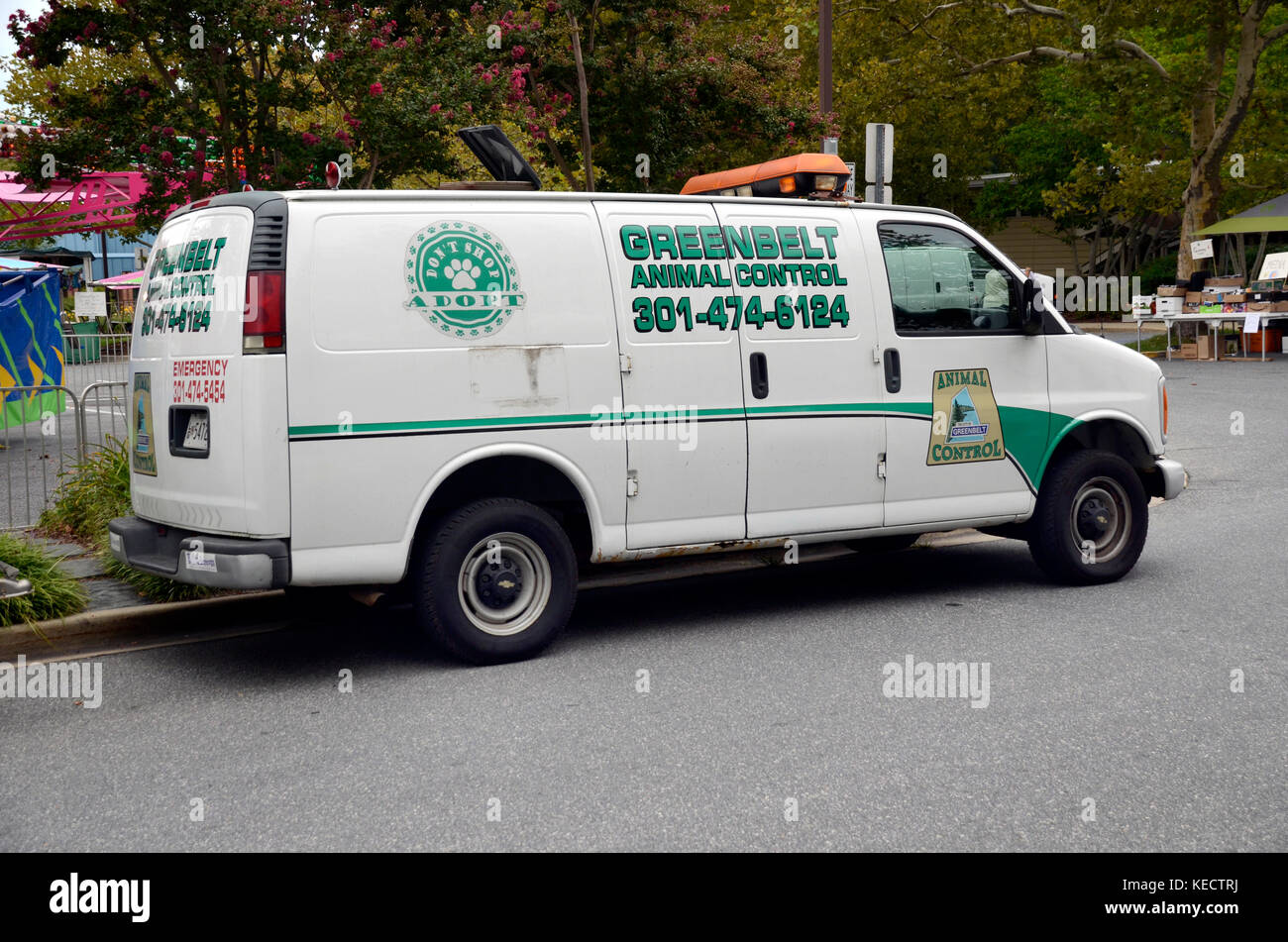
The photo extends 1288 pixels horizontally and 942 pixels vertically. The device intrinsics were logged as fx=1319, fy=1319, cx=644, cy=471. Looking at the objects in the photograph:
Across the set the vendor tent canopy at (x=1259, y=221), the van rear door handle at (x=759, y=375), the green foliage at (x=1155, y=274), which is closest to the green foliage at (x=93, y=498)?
the van rear door handle at (x=759, y=375)

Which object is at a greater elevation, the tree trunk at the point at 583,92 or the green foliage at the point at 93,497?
the tree trunk at the point at 583,92

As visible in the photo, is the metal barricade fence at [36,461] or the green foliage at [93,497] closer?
the green foliage at [93,497]

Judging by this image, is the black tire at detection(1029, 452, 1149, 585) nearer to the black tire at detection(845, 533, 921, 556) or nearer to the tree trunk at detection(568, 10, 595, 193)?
the black tire at detection(845, 533, 921, 556)

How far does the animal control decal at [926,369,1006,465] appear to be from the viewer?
7344mm

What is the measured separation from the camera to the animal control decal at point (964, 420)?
24.1 feet

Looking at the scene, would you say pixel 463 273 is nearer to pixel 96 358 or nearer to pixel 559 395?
→ pixel 559 395

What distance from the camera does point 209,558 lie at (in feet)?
18.9

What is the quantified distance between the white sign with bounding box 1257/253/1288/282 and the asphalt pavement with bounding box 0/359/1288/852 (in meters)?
21.5

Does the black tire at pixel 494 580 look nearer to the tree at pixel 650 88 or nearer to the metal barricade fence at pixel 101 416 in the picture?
the metal barricade fence at pixel 101 416

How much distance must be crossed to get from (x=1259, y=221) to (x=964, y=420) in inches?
1070

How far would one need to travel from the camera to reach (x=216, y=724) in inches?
215

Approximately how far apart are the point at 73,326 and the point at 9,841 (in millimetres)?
26997

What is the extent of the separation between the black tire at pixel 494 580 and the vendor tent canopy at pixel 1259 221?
2742cm

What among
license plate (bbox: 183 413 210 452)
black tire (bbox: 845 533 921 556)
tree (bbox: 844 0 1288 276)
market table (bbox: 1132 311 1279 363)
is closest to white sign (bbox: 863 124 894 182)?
black tire (bbox: 845 533 921 556)
